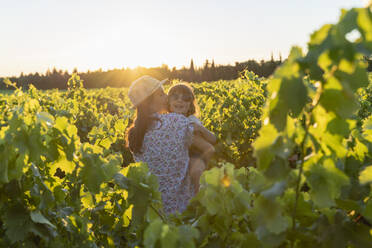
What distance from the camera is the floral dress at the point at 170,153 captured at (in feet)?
14.4

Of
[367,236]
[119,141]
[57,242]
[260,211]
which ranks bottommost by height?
[119,141]

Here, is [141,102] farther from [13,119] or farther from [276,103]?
[276,103]

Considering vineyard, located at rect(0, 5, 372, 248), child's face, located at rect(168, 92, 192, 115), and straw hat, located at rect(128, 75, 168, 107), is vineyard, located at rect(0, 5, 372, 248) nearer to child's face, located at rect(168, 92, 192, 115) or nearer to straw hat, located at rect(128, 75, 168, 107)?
straw hat, located at rect(128, 75, 168, 107)

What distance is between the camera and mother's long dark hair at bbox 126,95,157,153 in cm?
450

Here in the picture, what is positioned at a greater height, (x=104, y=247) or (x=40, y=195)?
(x=40, y=195)

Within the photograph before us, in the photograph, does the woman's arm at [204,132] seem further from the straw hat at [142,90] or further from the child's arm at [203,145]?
the straw hat at [142,90]

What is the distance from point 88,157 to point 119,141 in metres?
6.17

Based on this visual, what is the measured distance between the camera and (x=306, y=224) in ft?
3.86

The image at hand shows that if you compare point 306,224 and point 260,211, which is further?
point 306,224

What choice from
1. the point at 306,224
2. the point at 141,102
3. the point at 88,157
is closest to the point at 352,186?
the point at 306,224

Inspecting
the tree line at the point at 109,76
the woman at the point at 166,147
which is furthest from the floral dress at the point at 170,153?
the tree line at the point at 109,76

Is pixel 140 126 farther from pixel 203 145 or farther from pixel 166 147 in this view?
pixel 203 145

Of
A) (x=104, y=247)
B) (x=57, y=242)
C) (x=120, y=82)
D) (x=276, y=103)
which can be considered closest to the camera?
(x=276, y=103)

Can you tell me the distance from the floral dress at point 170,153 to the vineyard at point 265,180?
2.48 meters
